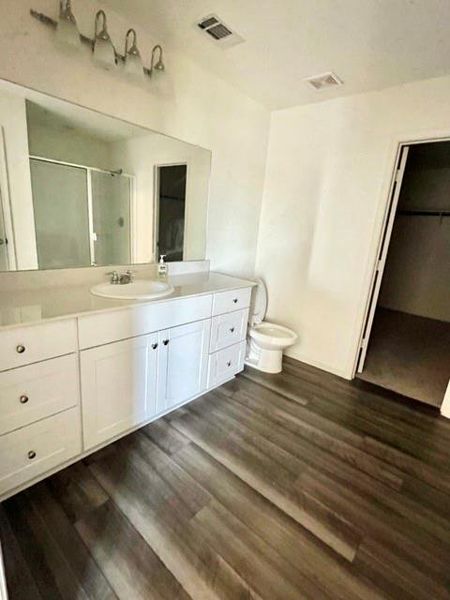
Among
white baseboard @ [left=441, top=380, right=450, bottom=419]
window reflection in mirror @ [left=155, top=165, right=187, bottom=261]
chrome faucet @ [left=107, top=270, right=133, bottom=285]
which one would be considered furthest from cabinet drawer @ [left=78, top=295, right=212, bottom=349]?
white baseboard @ [left=441, top=380, right=450, bottom=419]

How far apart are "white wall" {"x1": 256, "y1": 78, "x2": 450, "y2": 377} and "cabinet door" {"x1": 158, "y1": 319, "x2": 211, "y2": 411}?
4.00ft

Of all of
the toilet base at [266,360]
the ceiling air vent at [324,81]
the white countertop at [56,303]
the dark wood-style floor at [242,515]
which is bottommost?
the dark wood-style floor at [242,515]

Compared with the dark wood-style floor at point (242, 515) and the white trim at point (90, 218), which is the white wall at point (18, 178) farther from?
the dark wood-style floor at point (242, 515)

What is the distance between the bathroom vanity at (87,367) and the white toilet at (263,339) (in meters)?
0.65

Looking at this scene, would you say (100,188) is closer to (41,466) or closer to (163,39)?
(163,39)

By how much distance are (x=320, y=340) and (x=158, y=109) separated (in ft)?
7.50

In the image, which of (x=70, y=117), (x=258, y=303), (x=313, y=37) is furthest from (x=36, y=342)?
(x=313, y=37)

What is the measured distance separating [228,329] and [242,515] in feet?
3.91

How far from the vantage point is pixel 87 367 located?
145 cm

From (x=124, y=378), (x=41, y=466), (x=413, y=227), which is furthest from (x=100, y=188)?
(x=413, y=227)

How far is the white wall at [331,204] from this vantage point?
2.21m

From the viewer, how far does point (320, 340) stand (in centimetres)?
283

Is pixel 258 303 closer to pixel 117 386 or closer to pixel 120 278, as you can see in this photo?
pixel 120 278

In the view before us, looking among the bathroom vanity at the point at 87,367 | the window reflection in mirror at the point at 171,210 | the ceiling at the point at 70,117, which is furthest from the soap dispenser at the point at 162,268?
the ceiling at the point at 70,117
